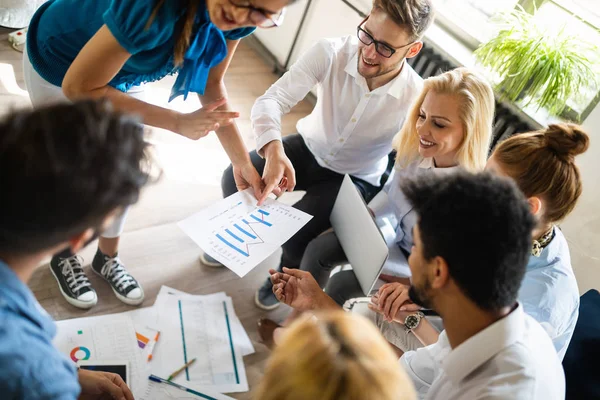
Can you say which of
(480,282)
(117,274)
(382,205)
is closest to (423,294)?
(480,282)

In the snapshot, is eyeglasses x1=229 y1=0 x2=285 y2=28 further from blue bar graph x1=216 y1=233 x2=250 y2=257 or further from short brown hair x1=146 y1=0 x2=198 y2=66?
blue bar graph x1=216 y1=233 x2=250 y2=257

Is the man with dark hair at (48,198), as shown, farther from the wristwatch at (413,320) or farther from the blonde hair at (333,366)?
the wristwatch at (413,320)

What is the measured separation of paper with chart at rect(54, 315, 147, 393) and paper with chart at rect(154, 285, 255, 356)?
0.39 feet

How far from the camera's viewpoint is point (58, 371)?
0.70 m

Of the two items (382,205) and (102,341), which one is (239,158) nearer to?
(382,205)

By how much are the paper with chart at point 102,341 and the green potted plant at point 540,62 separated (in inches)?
75.9

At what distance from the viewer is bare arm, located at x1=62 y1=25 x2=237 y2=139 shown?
103 cm

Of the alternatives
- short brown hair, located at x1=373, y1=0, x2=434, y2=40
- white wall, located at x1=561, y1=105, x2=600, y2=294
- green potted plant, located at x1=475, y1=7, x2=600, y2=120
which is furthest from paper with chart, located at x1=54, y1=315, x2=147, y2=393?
green potted plant, located at x1=475, y1=7, x2=600, y2=120

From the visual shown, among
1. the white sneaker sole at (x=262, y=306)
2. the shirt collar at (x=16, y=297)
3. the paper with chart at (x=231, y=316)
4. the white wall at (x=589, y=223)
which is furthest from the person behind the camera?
the white wall at (x=589, y=223)

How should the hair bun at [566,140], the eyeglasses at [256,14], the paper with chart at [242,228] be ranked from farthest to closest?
the paper with chart at [242,228], the hair bun at [566,140], the eyeglasses at [256,14]

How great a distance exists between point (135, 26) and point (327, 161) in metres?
1.01

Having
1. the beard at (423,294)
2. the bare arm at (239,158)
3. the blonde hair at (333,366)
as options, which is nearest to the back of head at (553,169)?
the beard at (423,294)

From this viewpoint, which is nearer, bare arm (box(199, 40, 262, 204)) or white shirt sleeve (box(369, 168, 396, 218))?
bare arm (box(199, 40, 262, 204))

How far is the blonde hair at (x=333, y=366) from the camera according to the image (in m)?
0.53
